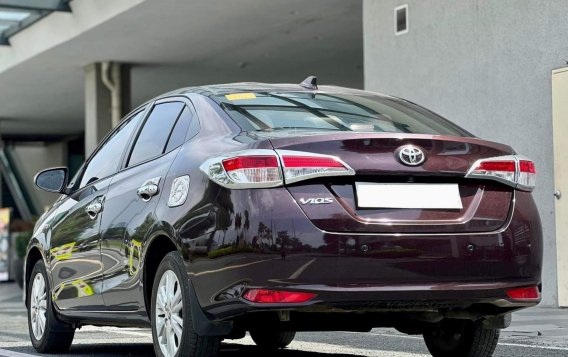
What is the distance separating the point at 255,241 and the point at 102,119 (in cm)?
1924

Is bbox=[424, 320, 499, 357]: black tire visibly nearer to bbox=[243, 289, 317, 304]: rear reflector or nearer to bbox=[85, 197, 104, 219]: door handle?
bbox=[243, 289, 317, 304]: rear reflector

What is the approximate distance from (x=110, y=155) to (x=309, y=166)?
2.56m

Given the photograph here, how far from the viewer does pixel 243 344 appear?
7883mm

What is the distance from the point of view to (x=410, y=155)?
16.0ft

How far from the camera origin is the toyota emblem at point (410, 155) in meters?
4.87

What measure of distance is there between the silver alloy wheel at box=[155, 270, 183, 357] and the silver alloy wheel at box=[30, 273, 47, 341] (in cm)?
213

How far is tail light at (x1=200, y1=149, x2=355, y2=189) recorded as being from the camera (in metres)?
4.73

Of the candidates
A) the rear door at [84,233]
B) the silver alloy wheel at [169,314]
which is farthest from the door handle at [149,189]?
the rear door at [84,233]

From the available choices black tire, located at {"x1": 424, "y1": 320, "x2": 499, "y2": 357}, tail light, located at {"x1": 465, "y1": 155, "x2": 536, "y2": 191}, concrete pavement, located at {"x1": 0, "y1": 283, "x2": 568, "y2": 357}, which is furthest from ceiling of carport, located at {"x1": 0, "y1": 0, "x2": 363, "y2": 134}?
tail light, located at {"x1": 465, "y1": 155, "x2": 536, "y2": 191}

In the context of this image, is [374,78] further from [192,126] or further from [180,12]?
[192,126]

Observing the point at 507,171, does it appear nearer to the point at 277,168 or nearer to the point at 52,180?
the point at 277,168

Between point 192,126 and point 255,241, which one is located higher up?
point 192,126

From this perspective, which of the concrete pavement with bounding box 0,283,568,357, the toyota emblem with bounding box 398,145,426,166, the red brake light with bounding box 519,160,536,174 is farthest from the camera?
the concrete pavement with bounding box 0,283,568,357

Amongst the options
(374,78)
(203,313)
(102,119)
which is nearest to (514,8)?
(374,78)
